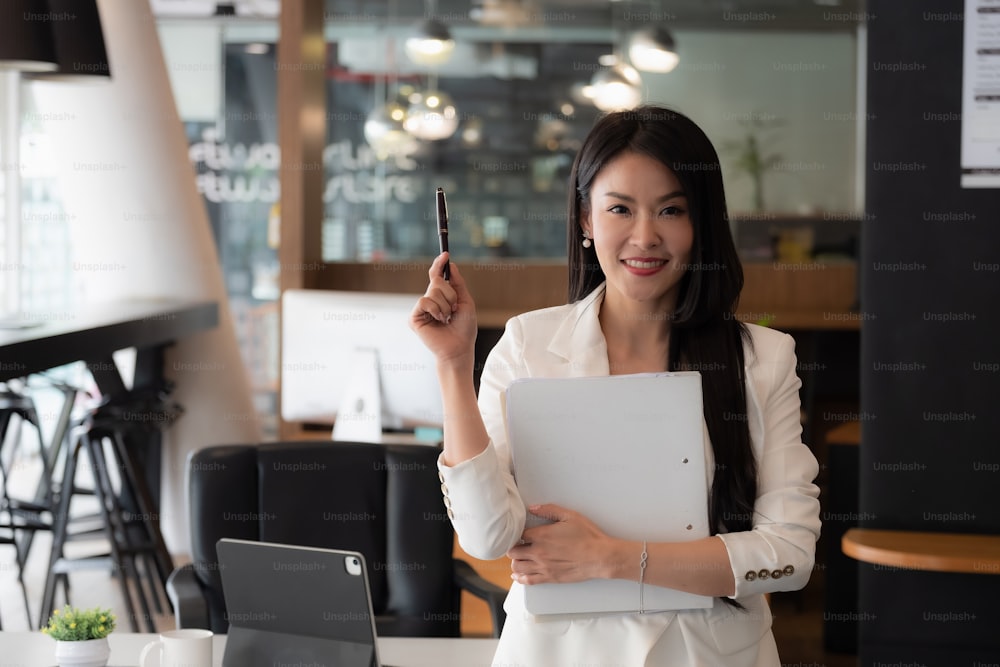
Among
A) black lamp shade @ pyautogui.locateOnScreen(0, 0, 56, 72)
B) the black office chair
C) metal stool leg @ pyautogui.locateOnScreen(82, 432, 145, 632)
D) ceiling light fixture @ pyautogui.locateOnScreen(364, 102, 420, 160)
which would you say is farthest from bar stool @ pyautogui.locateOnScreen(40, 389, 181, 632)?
ceiling light fixture @ pyautogui.locateOnScreen(364, 102, 420, 160)

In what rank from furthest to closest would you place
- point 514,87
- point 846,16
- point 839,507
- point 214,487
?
point 514,87
point 846,16
point 839,507
point 214,487

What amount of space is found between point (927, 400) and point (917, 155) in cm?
57

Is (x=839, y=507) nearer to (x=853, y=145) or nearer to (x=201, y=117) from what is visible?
(x=853, y=145)

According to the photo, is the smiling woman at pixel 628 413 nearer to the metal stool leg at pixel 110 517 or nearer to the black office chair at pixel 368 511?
the black office chair at pixel 368 511

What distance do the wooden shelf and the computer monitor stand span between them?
4.66 feet

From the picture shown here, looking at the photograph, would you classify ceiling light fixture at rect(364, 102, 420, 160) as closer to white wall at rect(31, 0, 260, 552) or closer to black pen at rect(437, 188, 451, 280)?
white wall at rect(31, 0, 260, 552)

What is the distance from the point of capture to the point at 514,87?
881 centimetres

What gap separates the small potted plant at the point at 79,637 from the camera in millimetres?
1735

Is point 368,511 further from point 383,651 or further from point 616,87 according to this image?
point 616,87

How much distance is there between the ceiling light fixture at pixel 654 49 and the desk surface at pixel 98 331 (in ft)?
9.55

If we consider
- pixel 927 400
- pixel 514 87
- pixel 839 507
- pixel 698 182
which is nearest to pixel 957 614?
pixel 927 400

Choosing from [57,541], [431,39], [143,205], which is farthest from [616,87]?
[57,541]

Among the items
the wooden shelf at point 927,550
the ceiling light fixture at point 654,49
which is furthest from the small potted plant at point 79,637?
the ceiling light fixture at point 654,49

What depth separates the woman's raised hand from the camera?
4.66 ft
